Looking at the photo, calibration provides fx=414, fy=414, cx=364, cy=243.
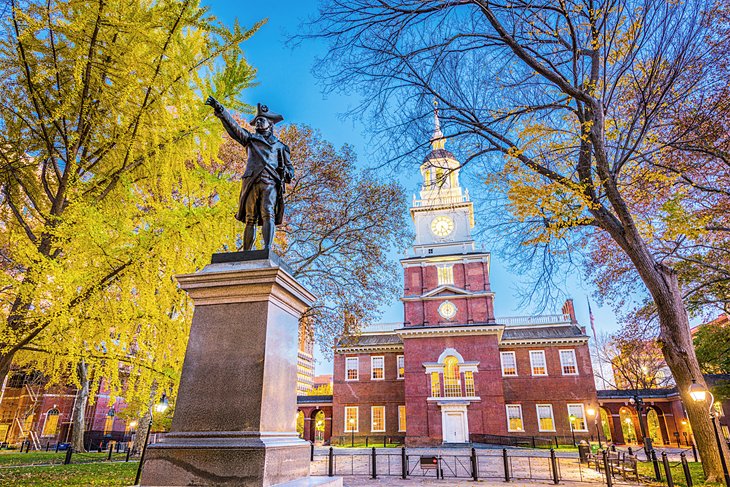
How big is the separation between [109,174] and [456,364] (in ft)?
100.0

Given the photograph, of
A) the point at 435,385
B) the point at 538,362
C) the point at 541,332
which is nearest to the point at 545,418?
the point at 538,362

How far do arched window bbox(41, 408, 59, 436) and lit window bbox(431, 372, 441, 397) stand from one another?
3490cm

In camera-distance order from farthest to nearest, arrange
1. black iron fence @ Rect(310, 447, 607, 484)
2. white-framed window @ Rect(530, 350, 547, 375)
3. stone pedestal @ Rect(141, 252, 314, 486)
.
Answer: white-framed window @ Rect(530, 350, 547, 375) → black iron fence @ Rect(310, 447, 607, 484) → stone pedestal @ Rect(141, 252, 314, 486)

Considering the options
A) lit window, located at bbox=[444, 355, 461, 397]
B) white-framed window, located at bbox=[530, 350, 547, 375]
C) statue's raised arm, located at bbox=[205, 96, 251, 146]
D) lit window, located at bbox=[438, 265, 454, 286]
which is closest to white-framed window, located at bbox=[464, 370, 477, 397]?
lit window, located at bbox=[444, 355, 461, 397]

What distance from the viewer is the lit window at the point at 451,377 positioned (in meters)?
32.8

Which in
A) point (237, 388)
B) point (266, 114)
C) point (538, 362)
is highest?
point (266, 114)

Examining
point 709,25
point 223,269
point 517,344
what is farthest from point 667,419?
point 223,269

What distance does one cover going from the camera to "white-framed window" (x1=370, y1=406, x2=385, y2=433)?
36.2 m

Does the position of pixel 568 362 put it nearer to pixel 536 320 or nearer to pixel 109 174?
pixel 536 320

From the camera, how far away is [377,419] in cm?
3666

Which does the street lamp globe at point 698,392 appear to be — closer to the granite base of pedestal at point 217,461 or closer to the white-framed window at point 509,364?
the granite base of pedestal at point 217,461

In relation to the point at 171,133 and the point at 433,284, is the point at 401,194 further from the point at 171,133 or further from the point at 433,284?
the point at 433,284

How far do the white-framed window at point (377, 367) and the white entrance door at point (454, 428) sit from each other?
25.4 feet

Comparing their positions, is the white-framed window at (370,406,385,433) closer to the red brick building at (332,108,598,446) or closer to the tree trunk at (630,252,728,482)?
the red brick building at (332,108,598,446)
